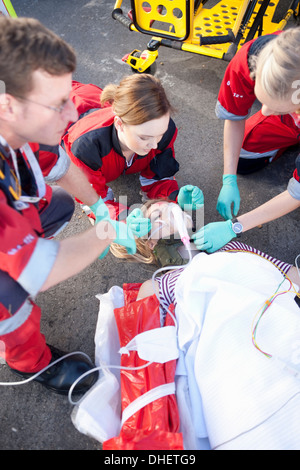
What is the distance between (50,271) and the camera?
3.07 feet

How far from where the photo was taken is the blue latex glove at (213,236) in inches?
66.2

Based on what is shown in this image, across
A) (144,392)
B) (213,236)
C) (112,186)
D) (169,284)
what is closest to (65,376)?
(144,392)

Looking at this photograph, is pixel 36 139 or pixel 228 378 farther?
pixel 228 378

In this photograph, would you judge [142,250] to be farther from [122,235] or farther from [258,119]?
[258,119]

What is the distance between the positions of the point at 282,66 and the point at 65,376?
5.30 ft

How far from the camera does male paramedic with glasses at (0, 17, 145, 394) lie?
0.82m

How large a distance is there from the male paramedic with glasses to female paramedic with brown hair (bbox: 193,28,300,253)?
2.57 ft

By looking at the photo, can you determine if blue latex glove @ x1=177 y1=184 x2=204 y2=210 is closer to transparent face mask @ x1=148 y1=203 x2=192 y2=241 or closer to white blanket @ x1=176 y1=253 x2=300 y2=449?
transparent face mask @ x1=148 y1=203 x2=192 y2=241

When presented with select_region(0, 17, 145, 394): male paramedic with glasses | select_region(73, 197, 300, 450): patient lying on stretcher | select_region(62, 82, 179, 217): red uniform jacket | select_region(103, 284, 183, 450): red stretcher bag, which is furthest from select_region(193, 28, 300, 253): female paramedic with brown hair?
select_region(0, 17, 145, 394): male paramedic with glasses

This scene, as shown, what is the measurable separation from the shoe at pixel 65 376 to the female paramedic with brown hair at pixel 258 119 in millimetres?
849

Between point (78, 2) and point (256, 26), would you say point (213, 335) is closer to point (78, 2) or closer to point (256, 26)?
point (256, 26)

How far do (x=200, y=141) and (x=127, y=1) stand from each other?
209 cm

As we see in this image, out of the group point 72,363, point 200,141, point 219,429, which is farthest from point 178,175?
point 219,429
